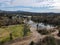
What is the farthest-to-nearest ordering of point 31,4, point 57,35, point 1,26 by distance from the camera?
point 57,35 → point 31,4 → point 1,26

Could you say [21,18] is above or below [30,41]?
above

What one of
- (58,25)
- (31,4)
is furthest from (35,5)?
(58,25)

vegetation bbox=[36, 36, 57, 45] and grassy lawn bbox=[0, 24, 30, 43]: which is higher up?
grassy lawn bbox=[0, 24, 30, 43]

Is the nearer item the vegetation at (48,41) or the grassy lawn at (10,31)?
the grassy lawn at (10,31)

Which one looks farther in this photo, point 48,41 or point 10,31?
point 48,41

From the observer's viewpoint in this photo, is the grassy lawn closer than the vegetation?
Yes

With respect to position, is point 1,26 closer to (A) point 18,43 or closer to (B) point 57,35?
(A) point 18,43

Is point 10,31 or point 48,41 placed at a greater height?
point 10,31

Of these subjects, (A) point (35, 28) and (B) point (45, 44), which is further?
(A) point (35, 28)
